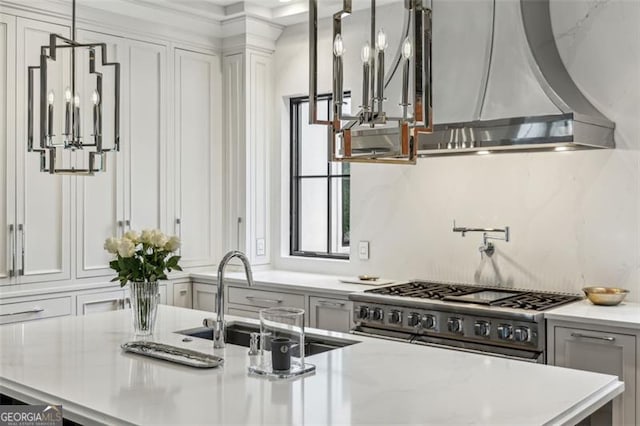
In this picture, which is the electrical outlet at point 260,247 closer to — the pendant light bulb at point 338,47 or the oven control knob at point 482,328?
the oven control knob at point 482,328

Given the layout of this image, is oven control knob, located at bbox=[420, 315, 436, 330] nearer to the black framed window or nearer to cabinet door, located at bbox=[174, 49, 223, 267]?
the black framed window

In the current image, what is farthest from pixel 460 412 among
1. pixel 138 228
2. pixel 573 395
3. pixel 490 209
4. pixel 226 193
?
pixel 226 193

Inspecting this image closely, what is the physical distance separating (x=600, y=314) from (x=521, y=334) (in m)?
0.37

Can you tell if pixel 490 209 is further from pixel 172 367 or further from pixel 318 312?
pixel 172 367

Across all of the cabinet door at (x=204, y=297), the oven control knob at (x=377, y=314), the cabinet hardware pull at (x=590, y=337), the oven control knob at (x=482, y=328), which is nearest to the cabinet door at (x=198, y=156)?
the cabinet door at (x=204, y=297)

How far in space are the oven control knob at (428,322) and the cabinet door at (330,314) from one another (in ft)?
1.92

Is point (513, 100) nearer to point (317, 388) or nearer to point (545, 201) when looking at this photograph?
point (545, 201)

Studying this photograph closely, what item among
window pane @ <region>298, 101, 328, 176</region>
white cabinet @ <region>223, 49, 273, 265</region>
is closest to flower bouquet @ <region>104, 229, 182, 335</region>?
white cabinet @ <region>223, 49, 273, 265</region>

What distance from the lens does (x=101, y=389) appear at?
1955mm

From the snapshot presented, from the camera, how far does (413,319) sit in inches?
140

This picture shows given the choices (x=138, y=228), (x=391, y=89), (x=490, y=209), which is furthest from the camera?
(x=138, y=228)

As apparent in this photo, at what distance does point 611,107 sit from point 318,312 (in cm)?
202

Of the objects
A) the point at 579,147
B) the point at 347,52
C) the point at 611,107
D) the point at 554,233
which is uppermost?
the point at 347,52

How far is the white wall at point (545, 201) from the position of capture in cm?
359
